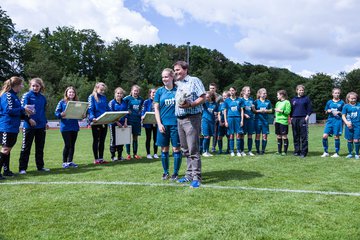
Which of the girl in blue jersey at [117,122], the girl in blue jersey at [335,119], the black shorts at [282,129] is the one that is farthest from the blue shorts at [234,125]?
the girl in blue jersey at [117,122]

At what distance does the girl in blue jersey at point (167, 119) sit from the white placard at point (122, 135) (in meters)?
3.40

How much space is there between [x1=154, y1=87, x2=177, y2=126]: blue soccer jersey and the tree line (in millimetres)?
53444

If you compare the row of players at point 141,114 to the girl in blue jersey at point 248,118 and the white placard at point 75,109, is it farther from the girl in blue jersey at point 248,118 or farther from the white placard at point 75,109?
the white placard at point 75,109

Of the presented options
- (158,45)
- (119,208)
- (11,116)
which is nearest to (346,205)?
(119,208)

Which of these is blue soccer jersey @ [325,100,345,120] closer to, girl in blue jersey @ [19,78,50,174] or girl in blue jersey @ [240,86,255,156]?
girl in blue jersey @ [240,86,255,156]

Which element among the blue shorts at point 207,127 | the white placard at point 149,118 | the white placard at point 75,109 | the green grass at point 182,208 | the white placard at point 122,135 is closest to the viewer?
the green grass at point 182,208

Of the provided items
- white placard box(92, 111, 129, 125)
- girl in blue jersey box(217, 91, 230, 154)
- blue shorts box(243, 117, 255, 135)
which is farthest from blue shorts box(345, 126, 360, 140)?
white placard box(92, 111, 129, 125)

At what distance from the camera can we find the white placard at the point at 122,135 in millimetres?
10102

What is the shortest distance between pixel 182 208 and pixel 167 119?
7.83ft

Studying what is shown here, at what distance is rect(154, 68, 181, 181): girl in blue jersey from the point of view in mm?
6814

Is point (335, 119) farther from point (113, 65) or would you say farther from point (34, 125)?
point (113, 65)

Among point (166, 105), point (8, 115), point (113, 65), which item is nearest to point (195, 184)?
point (166, 105)

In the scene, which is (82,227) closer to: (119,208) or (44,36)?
(119,208)

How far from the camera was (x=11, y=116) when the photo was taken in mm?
7434
